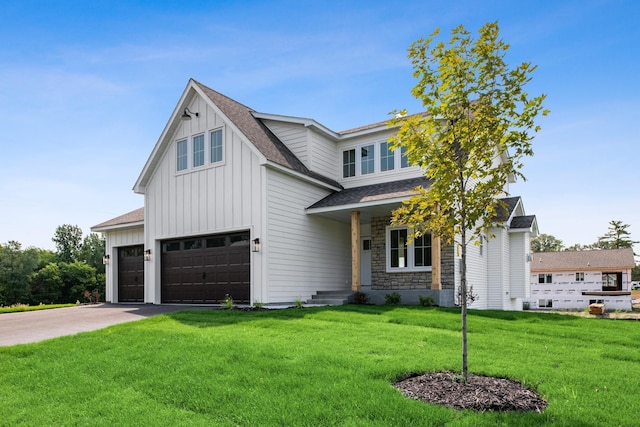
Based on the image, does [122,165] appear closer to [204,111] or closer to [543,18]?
[204,111]

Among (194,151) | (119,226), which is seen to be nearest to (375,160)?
(194,151)

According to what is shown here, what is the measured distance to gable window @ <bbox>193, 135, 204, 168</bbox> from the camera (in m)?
15.9

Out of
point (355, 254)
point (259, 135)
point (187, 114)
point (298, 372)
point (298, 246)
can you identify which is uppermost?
point (187, 114)

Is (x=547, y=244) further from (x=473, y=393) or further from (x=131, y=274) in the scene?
(x=473, y=393)

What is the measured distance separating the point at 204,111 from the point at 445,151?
12.0 m

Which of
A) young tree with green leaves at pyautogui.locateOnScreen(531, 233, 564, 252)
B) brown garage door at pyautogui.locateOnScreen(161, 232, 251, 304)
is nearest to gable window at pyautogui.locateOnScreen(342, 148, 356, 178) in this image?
brown garage door at pyautogui.locateOnScreen(161, 232, 251, 304)

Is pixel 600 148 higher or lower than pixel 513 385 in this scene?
higher

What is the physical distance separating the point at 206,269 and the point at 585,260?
1132 inches

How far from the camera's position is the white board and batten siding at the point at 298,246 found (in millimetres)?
14219

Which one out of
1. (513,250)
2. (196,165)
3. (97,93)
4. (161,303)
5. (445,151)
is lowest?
(161,303)

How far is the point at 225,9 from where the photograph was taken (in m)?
10.7

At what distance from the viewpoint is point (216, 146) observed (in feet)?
51.1

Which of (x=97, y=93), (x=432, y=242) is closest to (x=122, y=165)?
(x=97, y=93)

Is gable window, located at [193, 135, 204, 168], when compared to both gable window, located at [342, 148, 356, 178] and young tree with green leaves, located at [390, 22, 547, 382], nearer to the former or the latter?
gable window, located at [342, 148, 356, 178]
